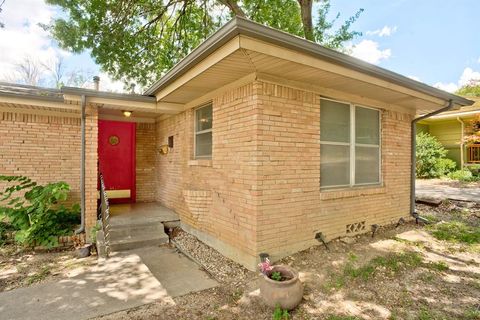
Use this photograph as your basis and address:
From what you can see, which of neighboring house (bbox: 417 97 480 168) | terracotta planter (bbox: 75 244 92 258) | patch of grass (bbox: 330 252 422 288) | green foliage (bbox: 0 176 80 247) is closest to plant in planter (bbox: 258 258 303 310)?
patch of grass (bbox: 330 252 422 288)

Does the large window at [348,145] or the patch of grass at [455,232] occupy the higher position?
the large window at [348,145]

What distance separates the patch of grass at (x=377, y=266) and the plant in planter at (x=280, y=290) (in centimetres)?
72

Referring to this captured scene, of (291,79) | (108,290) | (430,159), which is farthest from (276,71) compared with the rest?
(430,159)

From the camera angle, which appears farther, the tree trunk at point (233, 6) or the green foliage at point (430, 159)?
the green foliage at point (430, 159)

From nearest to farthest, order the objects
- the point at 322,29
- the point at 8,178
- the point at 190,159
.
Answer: the point at 8,178, the point at 190,159, the point at 322,29

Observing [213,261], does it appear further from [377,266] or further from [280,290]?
[377,266]

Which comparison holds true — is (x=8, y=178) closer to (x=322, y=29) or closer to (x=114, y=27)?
(x=114, y=27)

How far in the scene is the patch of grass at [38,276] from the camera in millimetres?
3805

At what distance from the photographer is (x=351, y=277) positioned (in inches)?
141

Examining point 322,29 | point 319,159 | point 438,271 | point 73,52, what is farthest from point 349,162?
point 73,52

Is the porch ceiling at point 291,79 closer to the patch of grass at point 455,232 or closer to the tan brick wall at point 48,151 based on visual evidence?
the tan brick wall at point 48,151

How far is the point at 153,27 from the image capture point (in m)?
11.0

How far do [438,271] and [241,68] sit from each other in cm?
407

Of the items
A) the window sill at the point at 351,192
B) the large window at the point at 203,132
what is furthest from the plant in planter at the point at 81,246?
the window sill at the point at 351,192
